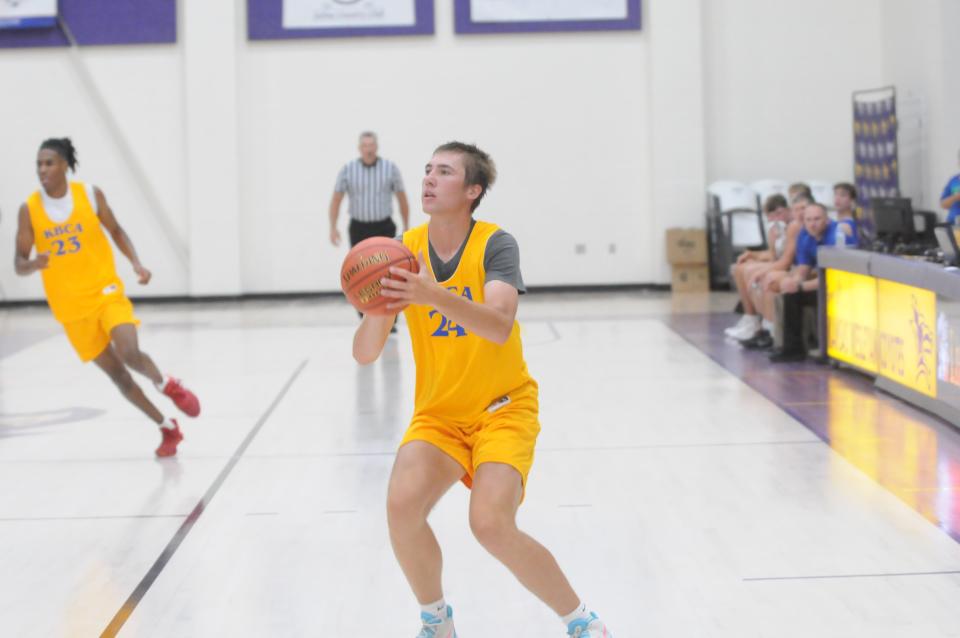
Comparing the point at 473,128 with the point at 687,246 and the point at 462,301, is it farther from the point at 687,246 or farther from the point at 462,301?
the point at 462,301

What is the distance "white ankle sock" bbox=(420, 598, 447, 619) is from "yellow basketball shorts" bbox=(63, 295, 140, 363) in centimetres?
342

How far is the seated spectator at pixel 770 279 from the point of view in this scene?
9.54 metres

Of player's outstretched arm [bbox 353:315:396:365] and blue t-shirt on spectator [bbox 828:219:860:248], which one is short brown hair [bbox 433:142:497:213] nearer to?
player's outstretched arm [bbox 353:315:396:365]

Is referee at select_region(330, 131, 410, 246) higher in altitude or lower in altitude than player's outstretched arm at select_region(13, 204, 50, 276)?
higher

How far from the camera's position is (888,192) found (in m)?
14.1

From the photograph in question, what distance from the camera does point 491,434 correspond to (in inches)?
138

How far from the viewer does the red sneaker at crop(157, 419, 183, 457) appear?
6.67 m

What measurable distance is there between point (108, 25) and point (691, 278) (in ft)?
25.6

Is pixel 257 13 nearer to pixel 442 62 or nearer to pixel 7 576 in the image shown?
pixel 442 62

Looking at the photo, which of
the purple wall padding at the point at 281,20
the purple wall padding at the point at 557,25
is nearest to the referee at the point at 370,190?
the purple wall padding at the point at 281,20

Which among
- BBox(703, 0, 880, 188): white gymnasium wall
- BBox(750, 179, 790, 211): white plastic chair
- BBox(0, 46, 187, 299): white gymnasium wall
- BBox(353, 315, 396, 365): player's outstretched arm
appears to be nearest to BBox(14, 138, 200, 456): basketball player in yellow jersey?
BBox(353, 315, 396, 365): player's outstretched arm

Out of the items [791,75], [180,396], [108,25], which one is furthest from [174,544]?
[791,75]

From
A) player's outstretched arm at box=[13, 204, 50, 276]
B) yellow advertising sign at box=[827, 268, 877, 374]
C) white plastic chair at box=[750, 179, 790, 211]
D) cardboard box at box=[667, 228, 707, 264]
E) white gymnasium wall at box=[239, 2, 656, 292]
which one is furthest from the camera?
white gymnasium wall at box=[239, 2, 656, 292]

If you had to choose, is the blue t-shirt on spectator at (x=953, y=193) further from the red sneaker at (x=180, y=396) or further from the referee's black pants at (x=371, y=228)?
the red sneaker at (x=180, y=396)
